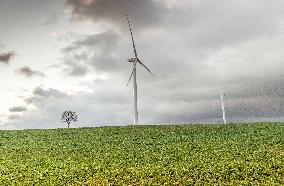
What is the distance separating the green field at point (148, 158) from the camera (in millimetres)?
25641

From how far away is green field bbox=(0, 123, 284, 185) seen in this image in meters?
25.6

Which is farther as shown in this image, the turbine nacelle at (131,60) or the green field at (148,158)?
the turbine nacelle at (131,60)

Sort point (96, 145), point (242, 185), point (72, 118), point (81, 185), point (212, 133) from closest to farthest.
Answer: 1. point (242, 185)
2. point (81, 185)
3. point (96, 145)
4. point (212, 133)
5. point (72, 118)

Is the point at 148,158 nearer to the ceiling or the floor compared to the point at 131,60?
nearer to the floor

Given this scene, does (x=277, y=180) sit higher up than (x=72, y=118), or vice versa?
(x=72, y=118)

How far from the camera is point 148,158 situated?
3412 centimetres

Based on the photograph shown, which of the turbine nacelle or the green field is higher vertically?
the turbine nacelle

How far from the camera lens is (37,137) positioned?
184 feet

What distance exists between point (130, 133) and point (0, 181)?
1207 inches

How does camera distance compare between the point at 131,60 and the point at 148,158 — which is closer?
the point at 148,158

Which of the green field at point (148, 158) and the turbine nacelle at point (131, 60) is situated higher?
the turbine nacelle at point (131, 60)

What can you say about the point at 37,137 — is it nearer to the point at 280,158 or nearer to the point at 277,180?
the point at 280,158

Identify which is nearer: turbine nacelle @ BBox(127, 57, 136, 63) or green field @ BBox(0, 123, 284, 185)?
green field @ BBox(0, 123, 284, 185)

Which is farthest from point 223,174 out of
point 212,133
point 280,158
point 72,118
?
point 72,118
